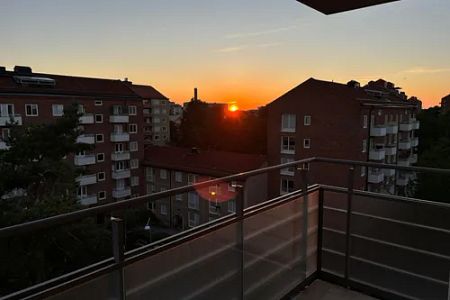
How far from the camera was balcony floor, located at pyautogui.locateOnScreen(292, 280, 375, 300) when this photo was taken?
101 inches

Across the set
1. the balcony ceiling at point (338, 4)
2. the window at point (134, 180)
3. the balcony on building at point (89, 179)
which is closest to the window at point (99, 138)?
the balcony on building at point (89, 179)

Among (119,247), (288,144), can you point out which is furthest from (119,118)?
(119,247)

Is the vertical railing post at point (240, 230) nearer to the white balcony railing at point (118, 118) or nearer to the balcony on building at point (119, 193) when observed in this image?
the white balcony railing at point (118, 118)

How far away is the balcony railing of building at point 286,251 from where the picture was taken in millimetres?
1282

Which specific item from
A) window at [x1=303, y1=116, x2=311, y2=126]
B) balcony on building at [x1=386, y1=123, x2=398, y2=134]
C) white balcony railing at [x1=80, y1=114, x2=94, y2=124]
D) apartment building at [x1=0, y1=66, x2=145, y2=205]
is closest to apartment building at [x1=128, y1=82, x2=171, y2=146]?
apartment building at [x1=0, y1=66, x2=145, y2=205]

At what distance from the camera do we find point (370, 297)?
8.38 ft

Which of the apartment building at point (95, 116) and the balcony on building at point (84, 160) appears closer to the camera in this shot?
the apartment building at point (95, 116)

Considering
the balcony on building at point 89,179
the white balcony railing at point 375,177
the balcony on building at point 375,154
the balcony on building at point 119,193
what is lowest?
the balcony on building at point 119,193

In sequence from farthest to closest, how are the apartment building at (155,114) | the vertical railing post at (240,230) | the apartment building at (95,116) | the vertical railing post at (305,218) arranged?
the apartment building at (155,114) → the apartment building at (95,116) → the vertical railing post at (305,218) → the vertical railing post at (240,230)

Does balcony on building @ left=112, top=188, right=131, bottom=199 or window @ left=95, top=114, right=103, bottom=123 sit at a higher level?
window @ left=95, top=114, right=103, bottom=123

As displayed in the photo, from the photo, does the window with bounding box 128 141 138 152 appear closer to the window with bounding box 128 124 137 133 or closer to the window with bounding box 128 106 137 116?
the window with bounding box 128 124 137 133

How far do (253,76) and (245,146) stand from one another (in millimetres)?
11718

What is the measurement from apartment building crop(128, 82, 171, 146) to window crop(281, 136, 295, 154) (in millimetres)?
21746

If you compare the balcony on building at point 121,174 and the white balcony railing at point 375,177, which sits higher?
the white balcony railing at point 375,177
